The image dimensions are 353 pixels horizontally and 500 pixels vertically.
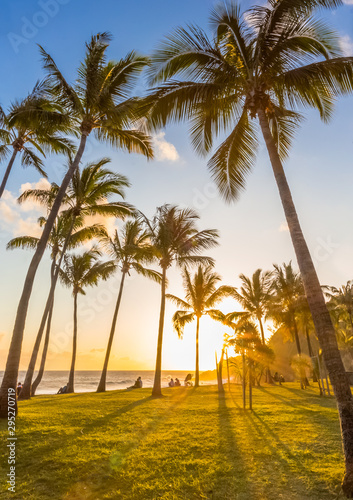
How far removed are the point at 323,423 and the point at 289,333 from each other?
2531 cm

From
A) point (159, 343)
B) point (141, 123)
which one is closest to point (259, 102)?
point (141, 123)

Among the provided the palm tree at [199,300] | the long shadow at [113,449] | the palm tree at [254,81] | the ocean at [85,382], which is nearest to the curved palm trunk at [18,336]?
the long shadow at [113,449]

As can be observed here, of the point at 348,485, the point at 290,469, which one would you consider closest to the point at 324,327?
the point at 348,485

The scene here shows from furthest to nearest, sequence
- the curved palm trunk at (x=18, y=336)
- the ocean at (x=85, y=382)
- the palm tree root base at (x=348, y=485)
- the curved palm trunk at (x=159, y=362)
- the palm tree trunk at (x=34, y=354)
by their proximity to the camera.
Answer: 1. the ocean at (x=85, y=382)
2. the curved palm trunk at (x=159, y=362)
3. the palm tree trunk at (x=34, y=354)
4. the curved palm trunk at (x=18, y=336)
5. the palm tree root base at (x=348, y=485)

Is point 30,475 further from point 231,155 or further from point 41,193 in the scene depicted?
point 41,193

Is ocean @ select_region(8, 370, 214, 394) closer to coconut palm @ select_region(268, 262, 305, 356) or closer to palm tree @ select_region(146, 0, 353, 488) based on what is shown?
coconut palm @ select_region(268, 262, 305, 356)

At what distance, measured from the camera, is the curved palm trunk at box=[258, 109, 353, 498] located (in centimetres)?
404

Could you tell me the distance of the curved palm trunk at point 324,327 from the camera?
4.04m

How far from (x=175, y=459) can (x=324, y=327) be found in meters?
3.57

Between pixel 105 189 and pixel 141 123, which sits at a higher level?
pixel 105 189

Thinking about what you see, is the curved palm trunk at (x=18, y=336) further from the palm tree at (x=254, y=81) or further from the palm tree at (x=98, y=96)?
the palm tree at (x=254, y=81)

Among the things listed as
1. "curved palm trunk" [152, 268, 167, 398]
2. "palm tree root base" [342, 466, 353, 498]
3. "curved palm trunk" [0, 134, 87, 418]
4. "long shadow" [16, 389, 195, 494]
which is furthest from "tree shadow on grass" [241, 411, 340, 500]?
"curved palm trunk" [152, 268, 167, 398]

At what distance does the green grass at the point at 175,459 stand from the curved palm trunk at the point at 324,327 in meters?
0.68

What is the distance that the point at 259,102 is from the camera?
7.23m
